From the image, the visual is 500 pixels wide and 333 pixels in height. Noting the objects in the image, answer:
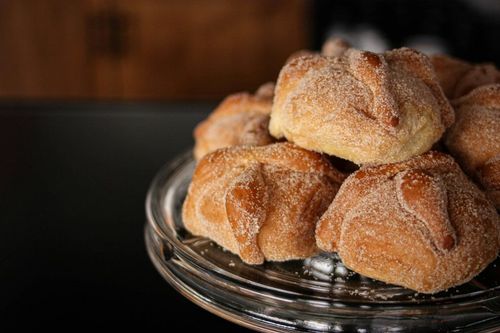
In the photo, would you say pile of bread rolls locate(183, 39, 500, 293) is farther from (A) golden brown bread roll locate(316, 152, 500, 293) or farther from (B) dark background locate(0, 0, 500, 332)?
(B) dark background locate(0, 0, 500, 332)

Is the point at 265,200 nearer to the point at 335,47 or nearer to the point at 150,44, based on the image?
the point at 335,47

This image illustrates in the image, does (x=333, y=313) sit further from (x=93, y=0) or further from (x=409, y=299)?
(x=93, y=0)

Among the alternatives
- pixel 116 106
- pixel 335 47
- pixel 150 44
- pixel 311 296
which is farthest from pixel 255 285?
pixel 150 44

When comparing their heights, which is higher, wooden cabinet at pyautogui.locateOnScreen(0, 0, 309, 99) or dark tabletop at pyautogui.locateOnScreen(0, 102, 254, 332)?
dark tabletop at pyautogui.locateOnScreen(0, 102, 254, 332)

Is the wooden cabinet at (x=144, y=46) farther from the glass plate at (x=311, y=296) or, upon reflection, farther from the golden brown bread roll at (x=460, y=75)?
the glass plate at (x=311, y=296)

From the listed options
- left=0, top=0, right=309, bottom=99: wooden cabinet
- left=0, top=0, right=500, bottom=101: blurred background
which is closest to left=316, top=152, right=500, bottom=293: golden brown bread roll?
left=0, top=0, right=500, bottom=101: blurred background

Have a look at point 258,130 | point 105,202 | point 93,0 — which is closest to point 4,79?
point 93,0
